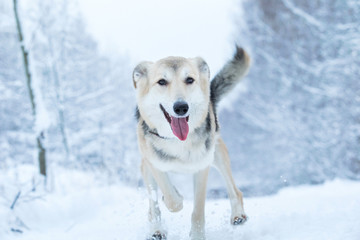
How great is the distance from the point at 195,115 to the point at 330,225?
136 centimetres

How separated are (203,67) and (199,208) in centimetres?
131

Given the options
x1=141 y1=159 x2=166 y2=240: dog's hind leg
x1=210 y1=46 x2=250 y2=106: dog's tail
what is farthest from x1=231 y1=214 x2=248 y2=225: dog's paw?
x1=210 y1=46 x2=250 y2=106: dog's tail

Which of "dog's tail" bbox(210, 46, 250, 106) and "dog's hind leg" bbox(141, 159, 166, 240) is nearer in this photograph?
"dog's hind leg" bbox(141, 159, 166, 240)

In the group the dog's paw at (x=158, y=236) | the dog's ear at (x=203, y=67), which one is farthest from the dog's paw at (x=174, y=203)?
the dog's ear at (x=203, y=67)

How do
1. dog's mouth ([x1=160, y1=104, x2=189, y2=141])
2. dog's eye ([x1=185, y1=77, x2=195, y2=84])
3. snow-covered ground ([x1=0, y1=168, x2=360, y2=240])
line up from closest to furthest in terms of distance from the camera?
snow-covered ground ([x1=0, y1=168, x2=360, y2=240]), dog's mouth ([x1=160, y1=104, x2=189, y2=141]), dog's eye ([x1=185, y1=77, x2=195, y2=84])

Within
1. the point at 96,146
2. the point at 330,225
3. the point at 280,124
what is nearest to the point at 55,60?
the point at 96,146

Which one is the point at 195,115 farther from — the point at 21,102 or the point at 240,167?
the point at 240,167

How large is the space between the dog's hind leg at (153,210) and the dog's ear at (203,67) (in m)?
1.13

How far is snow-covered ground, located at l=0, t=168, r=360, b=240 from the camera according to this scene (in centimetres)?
249

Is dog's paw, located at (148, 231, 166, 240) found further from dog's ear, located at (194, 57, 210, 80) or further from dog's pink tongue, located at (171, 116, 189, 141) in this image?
dog's ear, located at (194, 57, 210, 80)

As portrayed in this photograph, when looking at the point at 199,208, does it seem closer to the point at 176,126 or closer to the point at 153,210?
the point at 153,210

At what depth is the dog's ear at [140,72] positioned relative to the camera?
3018 mm

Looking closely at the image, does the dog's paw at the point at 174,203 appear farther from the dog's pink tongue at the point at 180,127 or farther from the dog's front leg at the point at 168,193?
the dog's pink tongue at the point at 180,127

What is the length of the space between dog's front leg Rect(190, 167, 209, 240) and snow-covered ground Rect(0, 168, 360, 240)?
0.15m
